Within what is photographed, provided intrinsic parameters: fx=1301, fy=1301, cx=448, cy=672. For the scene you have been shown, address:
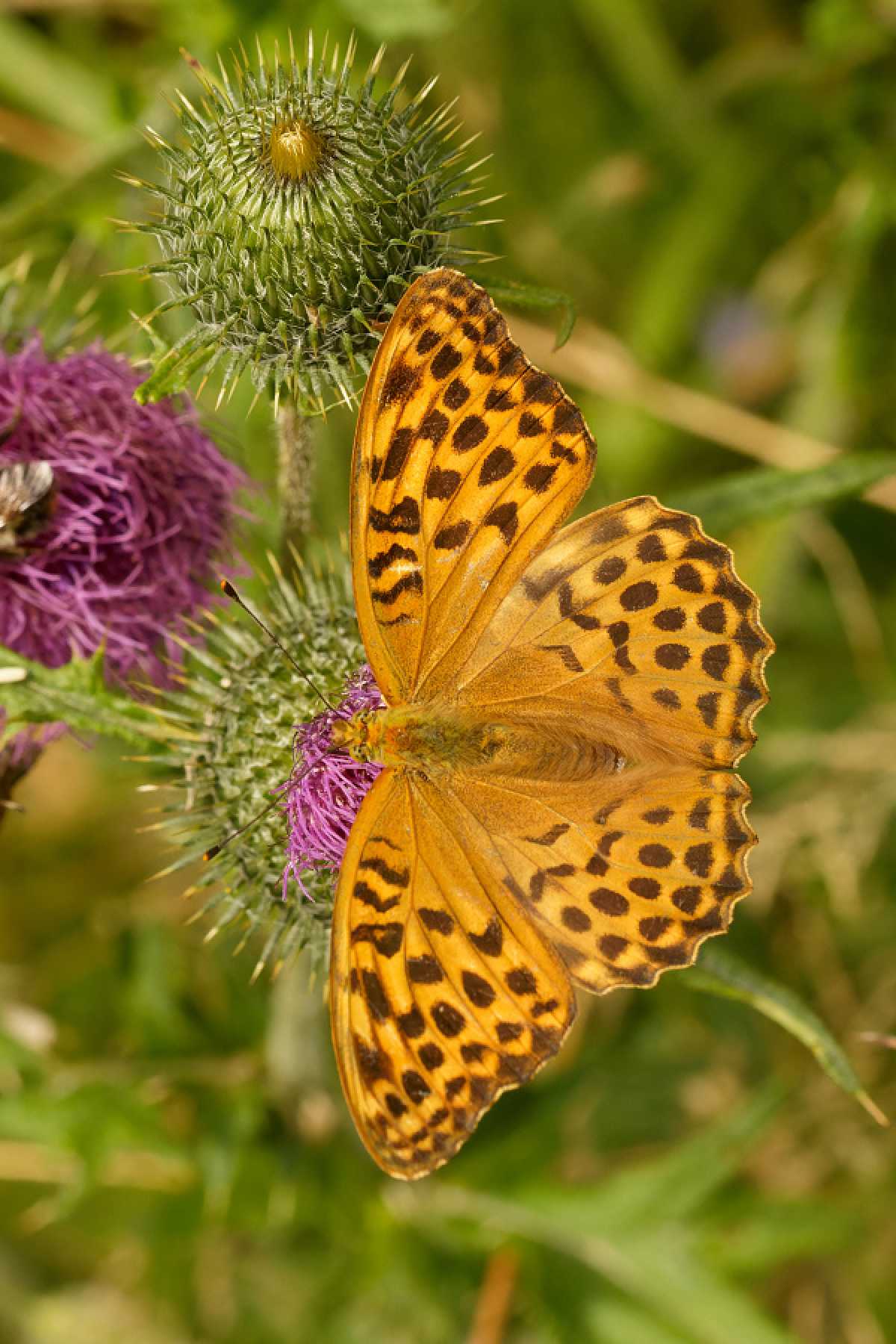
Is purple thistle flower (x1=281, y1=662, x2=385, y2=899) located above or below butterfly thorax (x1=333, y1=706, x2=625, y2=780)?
below

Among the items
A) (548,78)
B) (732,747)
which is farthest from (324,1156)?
(548,78)

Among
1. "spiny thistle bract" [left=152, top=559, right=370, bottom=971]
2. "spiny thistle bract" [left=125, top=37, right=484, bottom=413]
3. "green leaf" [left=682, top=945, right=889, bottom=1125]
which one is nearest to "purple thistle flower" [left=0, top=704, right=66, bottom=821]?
"spiny thistle bract" [left=152, top=559, right=370, bottom=971]

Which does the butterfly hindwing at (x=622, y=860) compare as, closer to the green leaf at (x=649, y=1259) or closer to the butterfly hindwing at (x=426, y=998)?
the butterfly hindwing at (x=426, y=998)

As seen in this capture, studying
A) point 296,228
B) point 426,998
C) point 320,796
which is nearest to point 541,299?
point 296,228

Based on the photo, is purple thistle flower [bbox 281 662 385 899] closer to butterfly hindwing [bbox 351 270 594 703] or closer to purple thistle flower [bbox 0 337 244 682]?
butterfly hindwing [bbox 351 270 594 703]

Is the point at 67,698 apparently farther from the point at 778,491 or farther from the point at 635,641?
the point at 778,491

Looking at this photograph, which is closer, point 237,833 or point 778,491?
point 237,833

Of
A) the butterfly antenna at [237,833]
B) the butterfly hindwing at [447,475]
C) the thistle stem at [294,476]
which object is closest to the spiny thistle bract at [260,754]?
the butterfly antenna at [237,833]

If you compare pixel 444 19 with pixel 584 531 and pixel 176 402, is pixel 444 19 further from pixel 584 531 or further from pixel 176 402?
pixel 584 531
